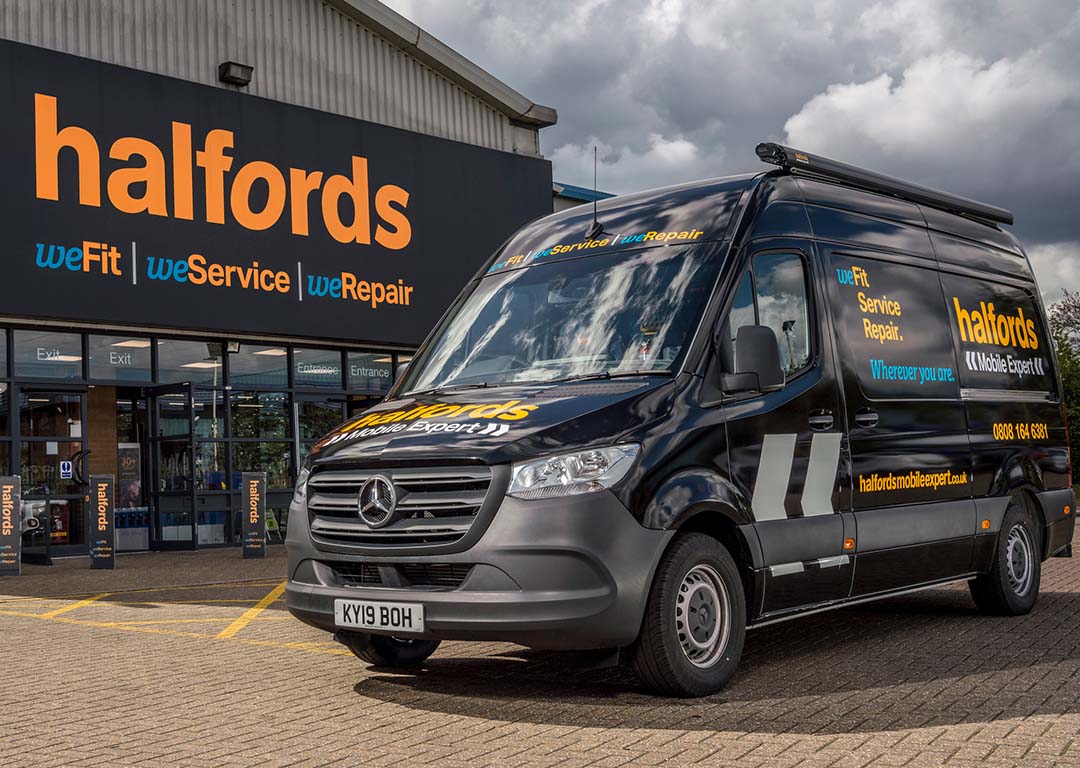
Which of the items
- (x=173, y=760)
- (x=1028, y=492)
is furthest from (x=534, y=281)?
(x=1028, y=492)

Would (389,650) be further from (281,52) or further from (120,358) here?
(281,52)

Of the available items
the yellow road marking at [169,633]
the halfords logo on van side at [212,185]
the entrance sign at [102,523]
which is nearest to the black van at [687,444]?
the yellow road marking at [169,633]

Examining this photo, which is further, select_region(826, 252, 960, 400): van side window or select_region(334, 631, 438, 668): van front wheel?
select_region(826, 252, 960, 400): van side window

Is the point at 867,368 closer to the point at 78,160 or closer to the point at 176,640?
the point at 176,640

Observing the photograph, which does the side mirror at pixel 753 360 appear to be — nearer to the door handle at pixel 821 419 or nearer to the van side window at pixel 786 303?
the van side window at pixel 786 303

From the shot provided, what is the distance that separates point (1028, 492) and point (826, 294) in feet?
9.47

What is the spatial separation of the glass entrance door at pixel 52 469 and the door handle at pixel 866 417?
12662 mm

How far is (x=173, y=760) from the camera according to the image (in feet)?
15.4

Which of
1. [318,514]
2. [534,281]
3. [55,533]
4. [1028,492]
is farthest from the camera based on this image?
[55,533]

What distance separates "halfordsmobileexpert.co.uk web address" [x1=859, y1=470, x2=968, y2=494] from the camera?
6.89 m

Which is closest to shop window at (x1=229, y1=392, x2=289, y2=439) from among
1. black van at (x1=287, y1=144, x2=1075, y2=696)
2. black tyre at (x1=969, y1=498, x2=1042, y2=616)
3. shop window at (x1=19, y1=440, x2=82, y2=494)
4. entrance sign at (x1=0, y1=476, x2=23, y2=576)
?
shop window at (x1=19, y1=440, x2=82, y2=494)

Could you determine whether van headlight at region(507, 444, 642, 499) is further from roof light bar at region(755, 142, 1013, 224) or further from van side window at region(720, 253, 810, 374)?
roof light bar at region(755, 142, 1013, 224)

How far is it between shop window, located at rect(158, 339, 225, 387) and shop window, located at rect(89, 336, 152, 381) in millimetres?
257

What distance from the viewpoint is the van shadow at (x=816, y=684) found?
5180mm
